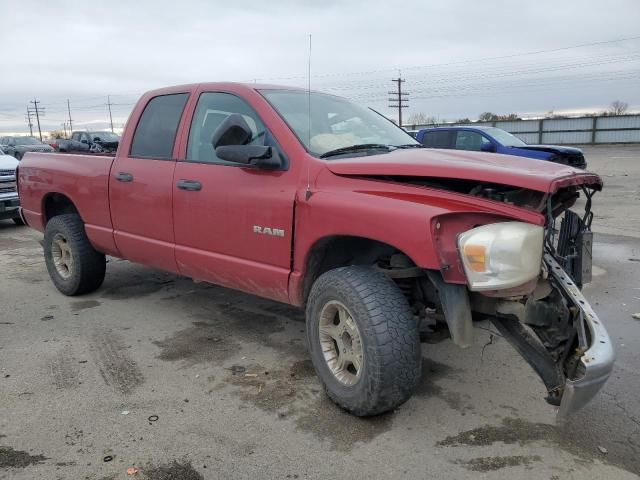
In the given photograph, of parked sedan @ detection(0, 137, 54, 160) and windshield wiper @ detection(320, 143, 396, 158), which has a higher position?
windshield wiper @ detection(320, 143, 396, 158)

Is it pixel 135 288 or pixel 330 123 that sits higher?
pixel 330 123

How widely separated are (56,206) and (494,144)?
945 centimetres

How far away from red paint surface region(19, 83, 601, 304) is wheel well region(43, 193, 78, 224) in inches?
10.1

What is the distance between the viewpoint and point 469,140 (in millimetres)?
12906

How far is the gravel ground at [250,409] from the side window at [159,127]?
4.84ft

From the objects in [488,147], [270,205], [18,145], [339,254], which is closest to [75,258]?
[270,205]

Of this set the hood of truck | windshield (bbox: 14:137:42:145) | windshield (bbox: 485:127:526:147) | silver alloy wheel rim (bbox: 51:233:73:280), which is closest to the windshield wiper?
the hood of truck

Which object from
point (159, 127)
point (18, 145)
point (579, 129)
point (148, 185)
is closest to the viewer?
point (148, 185)

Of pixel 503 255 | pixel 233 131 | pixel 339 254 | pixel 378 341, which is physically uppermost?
pixel 233 131

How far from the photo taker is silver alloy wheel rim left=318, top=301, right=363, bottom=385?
3069mm

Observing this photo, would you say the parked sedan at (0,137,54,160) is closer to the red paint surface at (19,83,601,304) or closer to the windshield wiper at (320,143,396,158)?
the red paint surface at (19,83,601,304)

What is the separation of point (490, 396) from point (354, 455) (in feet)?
3.64

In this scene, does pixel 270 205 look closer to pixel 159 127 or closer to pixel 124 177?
pixel 159 127

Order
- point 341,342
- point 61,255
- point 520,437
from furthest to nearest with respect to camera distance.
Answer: point 61,255, point 341,342, point 520,437
